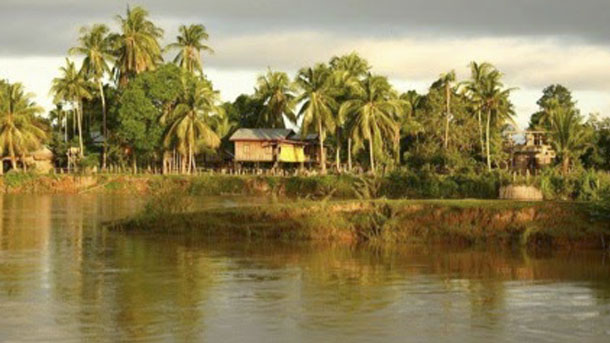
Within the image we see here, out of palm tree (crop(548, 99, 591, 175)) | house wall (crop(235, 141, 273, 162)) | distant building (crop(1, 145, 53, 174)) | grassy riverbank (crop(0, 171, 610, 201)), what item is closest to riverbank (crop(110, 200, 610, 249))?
grassy riverbank (crop(0, 171, 610, 201))

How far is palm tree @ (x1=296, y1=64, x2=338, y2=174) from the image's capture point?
63656mm

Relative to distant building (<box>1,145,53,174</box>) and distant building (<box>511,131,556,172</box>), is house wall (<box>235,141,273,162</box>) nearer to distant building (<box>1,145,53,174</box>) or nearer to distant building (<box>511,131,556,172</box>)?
distant building (<box>1,145,53,174</box>)

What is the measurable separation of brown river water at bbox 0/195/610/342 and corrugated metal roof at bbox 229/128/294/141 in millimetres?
44656

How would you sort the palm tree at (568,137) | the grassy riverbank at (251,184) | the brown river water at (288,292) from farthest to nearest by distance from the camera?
the palm tree at (568,137) → the grassy riverbank at (251,184) → the brown river water at (288,292)

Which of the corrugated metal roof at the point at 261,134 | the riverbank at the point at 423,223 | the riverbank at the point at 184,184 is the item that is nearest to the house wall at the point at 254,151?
the corrugated metal roof at the point at 261,134

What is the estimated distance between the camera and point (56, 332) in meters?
14.5

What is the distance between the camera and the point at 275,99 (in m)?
76.2

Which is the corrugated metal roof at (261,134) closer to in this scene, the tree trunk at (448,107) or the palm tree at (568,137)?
the tree trunk at (448,107)

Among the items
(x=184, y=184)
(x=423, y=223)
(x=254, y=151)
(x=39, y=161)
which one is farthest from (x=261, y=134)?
(x=423, y=223)

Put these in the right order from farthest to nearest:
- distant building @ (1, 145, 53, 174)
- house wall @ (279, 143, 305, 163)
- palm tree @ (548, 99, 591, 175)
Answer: house wall @ (279, 143, 305, 163), distant building @ (1, 145, 53, 174), palm tree @ (548, 99, 591, 175)

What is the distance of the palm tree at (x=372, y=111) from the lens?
59.6 metres

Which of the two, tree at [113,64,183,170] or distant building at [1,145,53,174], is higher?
tree at [113,64,183,170]

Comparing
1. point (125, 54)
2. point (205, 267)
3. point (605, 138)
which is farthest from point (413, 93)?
point (205, 267)

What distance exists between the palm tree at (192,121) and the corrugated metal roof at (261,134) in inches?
269
